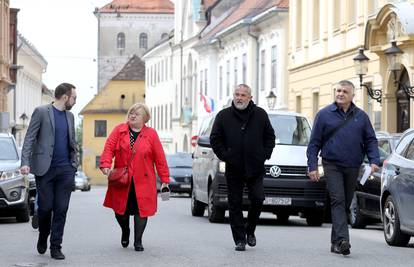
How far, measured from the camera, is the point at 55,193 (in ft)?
42.8

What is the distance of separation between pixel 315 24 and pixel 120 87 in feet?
240

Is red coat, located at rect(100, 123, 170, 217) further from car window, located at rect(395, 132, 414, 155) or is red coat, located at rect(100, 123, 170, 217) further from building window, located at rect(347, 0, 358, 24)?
building window, located at rect(347, 0, 358, 24)

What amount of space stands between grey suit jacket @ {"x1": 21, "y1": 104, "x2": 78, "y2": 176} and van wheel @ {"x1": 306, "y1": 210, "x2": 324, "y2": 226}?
7.38 m

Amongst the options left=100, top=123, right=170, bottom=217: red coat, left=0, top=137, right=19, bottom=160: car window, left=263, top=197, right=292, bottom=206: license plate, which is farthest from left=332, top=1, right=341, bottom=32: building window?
left=100, top=123, right=170, bottom=217: red coat

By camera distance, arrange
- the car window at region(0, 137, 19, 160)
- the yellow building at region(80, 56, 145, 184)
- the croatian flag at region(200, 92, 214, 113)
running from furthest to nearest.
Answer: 1. the yellow building at region(80, 56, 145, 184)
2. the croatian flag at region(200, 92, 214, 113)
3. the car window at region(0, 137, 19, 160)

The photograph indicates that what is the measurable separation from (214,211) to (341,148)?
6490 mm

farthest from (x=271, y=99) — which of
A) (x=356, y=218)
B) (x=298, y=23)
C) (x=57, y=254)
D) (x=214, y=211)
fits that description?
(x=57, y=254)

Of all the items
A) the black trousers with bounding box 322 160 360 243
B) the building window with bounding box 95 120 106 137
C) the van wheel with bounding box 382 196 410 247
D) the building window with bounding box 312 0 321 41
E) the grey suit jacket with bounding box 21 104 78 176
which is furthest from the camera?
the building window with bounding box 95 120 106 137

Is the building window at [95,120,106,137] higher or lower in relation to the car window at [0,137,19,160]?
higher

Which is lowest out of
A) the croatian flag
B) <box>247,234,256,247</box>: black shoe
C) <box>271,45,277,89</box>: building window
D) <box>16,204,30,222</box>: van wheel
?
<box>16,204,30,222</box>: van wheel

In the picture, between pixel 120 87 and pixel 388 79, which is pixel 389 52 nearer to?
pixel 388 79

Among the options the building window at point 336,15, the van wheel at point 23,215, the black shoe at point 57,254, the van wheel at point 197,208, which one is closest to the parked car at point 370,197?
the van wheel at point 197,208

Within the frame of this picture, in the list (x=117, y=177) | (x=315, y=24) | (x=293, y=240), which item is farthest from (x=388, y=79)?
(x=117, y=177)

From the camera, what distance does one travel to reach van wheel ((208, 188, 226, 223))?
64.3 feet
